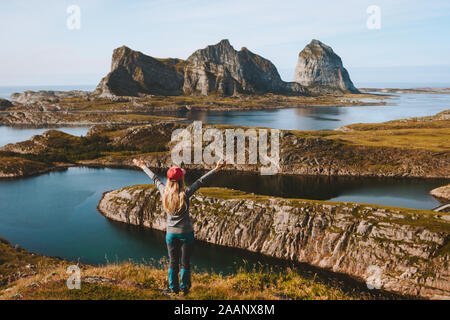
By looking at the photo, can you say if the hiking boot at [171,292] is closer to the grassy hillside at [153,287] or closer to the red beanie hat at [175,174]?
the grassy hillside at [153,287]

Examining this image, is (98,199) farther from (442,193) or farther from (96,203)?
(442,193)

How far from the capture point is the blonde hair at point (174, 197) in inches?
441

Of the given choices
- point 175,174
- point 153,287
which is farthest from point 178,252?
point 153,287

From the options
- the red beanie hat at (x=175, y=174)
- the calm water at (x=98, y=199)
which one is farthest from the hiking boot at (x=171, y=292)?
the calm water at (x=98, y=199)

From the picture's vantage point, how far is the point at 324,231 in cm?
4528

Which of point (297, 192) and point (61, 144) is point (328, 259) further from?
point (61, 144)

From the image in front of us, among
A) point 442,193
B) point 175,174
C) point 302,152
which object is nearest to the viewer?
point 175,174

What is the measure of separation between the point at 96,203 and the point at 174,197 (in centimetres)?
6804

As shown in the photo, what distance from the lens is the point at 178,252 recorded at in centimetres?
1221

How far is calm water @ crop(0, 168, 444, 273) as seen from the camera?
160 feet

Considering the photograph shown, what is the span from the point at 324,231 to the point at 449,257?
14.8 metres

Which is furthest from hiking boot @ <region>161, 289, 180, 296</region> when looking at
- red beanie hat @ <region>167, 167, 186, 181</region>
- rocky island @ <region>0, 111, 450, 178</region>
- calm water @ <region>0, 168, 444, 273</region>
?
rocky island @ <region>0, 111, 450, 178</region>

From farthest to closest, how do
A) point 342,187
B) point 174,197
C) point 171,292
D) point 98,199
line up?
1. point 342,187
2. point 98,199
3. point 171,292
4. point 174,197
